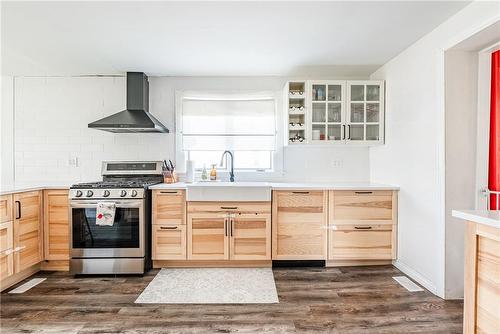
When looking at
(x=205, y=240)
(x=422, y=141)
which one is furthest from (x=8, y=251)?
(x=422, y=141)

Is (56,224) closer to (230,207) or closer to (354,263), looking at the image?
(230,207)

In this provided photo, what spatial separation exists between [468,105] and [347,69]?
1.46 metres

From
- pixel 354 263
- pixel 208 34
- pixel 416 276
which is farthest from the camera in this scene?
pixel 354 263

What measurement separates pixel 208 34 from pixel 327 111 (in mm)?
1632

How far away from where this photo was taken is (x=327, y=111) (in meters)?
3.54

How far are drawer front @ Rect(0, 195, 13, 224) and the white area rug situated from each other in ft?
4.60

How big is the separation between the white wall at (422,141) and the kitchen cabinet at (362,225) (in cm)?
11

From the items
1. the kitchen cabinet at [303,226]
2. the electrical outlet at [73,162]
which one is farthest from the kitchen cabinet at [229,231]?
the electrical outlet at [73,162]

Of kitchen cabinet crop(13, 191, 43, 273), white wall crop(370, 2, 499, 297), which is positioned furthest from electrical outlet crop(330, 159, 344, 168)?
kitchen cabinet crop(13, 191, 43, 273)

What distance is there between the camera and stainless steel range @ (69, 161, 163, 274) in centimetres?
308

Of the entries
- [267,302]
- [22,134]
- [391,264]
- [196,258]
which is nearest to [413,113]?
[391,264]

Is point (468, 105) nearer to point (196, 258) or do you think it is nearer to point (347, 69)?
point (347, 69)

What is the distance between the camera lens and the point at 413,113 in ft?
9.66

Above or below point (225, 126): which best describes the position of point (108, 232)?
below
